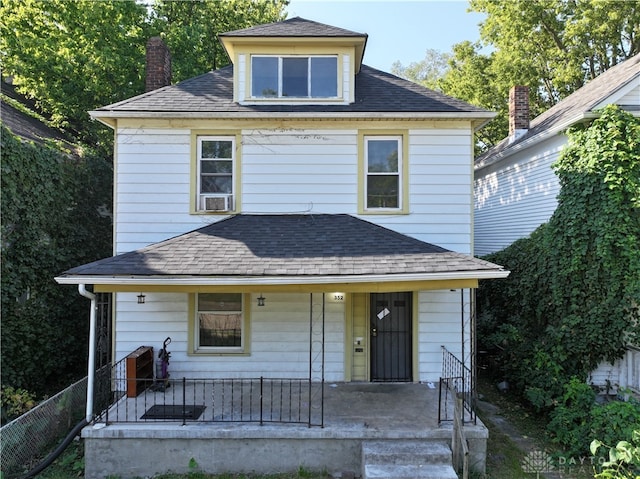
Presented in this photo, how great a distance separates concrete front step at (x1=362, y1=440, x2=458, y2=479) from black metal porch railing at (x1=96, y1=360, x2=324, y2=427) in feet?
2.95

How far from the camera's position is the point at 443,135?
8172mm

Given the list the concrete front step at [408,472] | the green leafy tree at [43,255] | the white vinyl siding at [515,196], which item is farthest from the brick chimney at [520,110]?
the green leafy tree at [43,255]

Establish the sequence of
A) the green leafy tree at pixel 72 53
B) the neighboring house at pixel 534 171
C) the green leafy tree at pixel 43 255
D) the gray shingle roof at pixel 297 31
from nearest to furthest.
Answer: the green leafy tree at pixel 43 255 < the neighboring house at pixel 534 171 < the gray shingle roof at pixel 297 31 < the green leafy tree at pixel 72 53

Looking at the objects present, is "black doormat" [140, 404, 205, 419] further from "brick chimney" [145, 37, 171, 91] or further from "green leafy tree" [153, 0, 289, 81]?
"green leafy tree" [153, 0, 289, 81]

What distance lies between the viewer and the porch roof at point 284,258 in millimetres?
6113

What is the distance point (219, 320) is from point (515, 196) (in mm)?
9683

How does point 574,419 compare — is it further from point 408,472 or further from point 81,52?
point 81,52

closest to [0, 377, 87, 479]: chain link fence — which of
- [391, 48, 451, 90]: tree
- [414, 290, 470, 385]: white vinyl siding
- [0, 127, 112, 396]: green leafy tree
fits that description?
[0, 127, 112, 396]: green leafy tree

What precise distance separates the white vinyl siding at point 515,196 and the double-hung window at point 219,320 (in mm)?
8426

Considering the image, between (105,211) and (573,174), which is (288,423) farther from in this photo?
(105,211)

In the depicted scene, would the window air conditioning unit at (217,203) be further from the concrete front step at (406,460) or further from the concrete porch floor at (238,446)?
the concrete front step at (406,460)

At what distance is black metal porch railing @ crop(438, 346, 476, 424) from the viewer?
6.12m

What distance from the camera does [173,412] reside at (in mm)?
6336

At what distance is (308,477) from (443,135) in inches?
272
